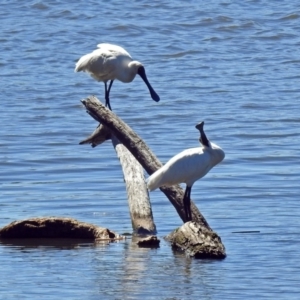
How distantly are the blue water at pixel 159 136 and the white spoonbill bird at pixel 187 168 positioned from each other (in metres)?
0.54

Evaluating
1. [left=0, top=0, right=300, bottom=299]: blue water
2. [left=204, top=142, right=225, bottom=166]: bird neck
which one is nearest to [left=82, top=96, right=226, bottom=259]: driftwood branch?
[left=0, top=0, right=300, bottom=299]: blue water

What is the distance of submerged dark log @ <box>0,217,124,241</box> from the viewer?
405 inches

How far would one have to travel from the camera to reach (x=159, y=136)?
1741 centimetres

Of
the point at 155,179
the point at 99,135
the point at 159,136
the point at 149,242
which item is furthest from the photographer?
the point at 159,136

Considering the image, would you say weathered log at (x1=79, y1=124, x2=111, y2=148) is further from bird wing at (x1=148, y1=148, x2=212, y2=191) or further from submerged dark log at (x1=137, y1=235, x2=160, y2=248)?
submerged dark log at (x1=137, y1=235, x2=160, y2=248)

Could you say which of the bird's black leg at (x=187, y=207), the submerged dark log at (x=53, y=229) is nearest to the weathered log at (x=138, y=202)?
the submerged dark log at (x=53, y=229)

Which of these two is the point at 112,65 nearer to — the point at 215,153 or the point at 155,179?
the point at 215,153

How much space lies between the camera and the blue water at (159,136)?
9148 mm

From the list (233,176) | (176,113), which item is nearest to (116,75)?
(233,176)

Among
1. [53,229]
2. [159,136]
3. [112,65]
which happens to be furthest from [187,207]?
[159,136]

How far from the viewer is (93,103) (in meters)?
11.0

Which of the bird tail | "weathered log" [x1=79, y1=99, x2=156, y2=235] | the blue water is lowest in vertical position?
the blue water

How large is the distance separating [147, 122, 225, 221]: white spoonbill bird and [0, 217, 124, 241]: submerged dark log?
0.63 meters

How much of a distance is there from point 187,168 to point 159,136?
23.5 feet
